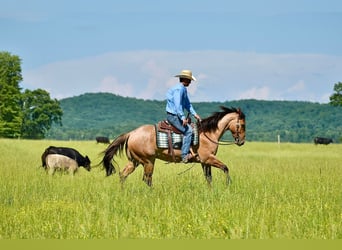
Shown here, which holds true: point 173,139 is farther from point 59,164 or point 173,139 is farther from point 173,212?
point 59,164

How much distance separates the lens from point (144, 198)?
12.2m

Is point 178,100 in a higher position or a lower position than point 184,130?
higher

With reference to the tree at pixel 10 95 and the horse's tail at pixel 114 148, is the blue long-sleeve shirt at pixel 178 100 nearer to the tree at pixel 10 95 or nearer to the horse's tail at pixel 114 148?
the horse's tail at pixel 114 148

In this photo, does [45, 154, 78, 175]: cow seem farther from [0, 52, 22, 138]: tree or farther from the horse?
[0, 52, 22, 138]: tree

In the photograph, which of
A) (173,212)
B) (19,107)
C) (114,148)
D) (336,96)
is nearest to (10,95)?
(19,107)

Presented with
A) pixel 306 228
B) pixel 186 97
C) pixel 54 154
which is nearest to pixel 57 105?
pixel 54 154

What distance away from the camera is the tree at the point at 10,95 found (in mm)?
74338

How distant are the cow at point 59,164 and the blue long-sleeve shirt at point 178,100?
654cm

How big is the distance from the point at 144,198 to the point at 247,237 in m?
4.36

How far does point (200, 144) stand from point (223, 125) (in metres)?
0.88

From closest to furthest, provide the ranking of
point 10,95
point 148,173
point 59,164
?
point 148,173 → point 59,164 → point 10,95

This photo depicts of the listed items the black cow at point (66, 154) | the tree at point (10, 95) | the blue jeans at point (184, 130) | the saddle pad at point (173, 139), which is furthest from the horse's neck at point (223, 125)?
the tree at point (10, 95)

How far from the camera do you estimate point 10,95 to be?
7631 cm

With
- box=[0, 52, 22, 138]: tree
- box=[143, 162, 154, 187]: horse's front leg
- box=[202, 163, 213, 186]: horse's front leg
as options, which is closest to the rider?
box=[202, 163, 213, 186]: horse's front leg
